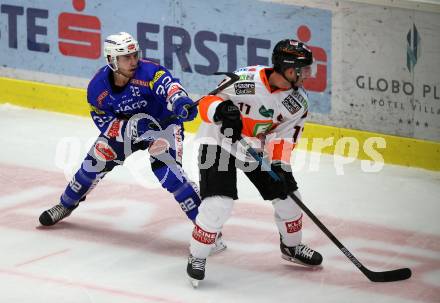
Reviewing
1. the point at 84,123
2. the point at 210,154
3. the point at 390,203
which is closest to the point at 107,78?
the point at 210,154

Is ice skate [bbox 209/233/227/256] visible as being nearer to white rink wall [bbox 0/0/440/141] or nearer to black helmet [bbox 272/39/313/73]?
black helmet [bbox 272/39/313/73]

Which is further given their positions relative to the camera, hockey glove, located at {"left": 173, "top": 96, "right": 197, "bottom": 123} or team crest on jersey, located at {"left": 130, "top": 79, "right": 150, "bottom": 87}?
team crest on jersey, located at {"left": 130, "top": 79, "right": 150, "bottom": 87}

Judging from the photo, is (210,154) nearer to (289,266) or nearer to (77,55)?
(289,266)

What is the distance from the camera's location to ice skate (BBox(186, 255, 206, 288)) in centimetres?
562

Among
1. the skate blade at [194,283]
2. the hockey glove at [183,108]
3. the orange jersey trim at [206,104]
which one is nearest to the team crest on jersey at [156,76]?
the hockey glove at [183,108]

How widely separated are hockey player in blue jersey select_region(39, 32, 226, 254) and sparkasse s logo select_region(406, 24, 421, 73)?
2035mm

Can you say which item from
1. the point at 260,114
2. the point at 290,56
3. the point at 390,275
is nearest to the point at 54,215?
the point at 260,114

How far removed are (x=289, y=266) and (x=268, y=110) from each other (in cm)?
96

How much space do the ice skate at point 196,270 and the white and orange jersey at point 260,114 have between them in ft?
1.86

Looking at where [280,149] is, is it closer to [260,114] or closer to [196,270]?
[260,114]

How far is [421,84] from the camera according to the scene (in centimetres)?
753

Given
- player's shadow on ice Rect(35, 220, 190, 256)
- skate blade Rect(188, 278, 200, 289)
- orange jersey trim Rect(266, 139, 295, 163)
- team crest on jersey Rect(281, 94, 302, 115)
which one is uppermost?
team crest on jersey Rect(281, 94, 302, 115)

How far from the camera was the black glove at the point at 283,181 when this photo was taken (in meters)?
5.65

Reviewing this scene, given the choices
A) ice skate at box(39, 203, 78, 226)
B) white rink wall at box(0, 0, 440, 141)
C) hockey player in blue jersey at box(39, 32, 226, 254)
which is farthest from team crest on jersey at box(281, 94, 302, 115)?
white rink wall at box(0, 0, 440, 141)
